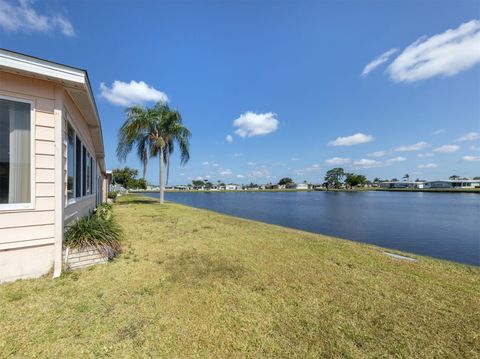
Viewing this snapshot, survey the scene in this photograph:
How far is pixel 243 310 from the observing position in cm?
271

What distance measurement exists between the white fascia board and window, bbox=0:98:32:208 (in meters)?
0.50

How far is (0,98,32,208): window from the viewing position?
10.2 ft

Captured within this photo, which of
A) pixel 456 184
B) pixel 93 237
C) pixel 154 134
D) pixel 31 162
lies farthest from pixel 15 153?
pixel 456 184

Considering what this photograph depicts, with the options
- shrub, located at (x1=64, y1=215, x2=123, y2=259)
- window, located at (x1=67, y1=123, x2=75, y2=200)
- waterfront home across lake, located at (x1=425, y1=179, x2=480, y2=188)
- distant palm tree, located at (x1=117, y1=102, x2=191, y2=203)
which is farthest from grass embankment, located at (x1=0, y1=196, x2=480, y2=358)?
waterfront home across lake, located at (x1=425, y1=179, x2=480, y2=188)

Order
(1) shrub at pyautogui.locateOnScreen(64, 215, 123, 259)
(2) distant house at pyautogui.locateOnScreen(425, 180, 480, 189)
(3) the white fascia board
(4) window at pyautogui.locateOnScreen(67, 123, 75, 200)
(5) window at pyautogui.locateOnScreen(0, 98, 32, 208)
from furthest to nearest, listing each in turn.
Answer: (2) distant house at pyautogui.locateOnScreen(425, 180, 480, 189) → (4) window at pyautogui.locateOnScreen(67, 123, 75, 200) → (1) shrub at pyautogui.locateOnScreen(64, 215, 123, 259) → (5) window at pyautogui.locateOnScreen(0, 98, 32, 208) → (3) the white fascia board

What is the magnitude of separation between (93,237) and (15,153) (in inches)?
73.0

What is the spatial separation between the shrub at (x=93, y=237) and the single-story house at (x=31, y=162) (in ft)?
1.48

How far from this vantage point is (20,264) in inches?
127

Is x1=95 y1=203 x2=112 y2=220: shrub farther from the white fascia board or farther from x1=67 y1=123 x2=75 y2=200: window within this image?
→ the white fascia board

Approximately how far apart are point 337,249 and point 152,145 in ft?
53.5

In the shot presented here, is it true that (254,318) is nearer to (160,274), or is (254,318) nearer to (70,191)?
(160,274)

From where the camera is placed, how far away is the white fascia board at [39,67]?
9.82 ft

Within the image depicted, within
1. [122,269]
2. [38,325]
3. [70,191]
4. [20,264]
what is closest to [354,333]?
[38,325]

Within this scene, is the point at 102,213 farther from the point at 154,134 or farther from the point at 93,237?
the point at 154,134
